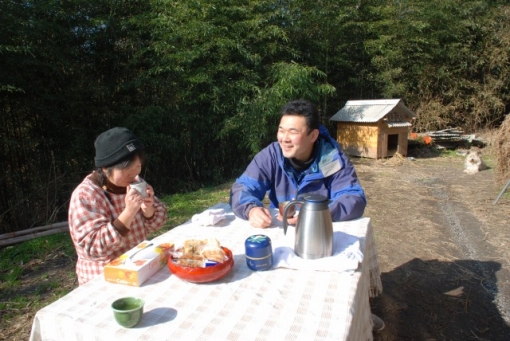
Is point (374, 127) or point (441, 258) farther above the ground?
point (374, 127)

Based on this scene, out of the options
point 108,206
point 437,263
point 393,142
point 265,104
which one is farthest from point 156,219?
point 393,142

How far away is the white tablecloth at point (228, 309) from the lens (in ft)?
3.11

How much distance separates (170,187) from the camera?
6578 millimetres

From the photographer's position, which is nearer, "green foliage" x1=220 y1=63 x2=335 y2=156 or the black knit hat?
the black knit hat

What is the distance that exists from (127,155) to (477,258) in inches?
136

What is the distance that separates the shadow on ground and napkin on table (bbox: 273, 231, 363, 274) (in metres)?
1.13

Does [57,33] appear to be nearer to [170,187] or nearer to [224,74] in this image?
[224,74]

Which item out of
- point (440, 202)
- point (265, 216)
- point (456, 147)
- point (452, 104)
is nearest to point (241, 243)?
point (265, 216)

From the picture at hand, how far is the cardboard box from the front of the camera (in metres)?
1.19

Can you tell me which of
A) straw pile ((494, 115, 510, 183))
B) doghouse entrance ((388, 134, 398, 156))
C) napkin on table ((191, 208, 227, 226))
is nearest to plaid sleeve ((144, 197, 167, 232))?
napkin on table ((191, 208, 227, 226))

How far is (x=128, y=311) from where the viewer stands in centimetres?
95

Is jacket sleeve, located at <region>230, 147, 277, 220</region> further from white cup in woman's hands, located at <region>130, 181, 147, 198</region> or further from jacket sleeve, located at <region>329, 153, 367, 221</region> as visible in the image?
white cup in woman's hands, located at <region>130, 181, 147, 198</region>

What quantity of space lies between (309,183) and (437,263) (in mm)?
2006

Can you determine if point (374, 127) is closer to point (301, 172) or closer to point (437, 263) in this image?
point (437, 263)
